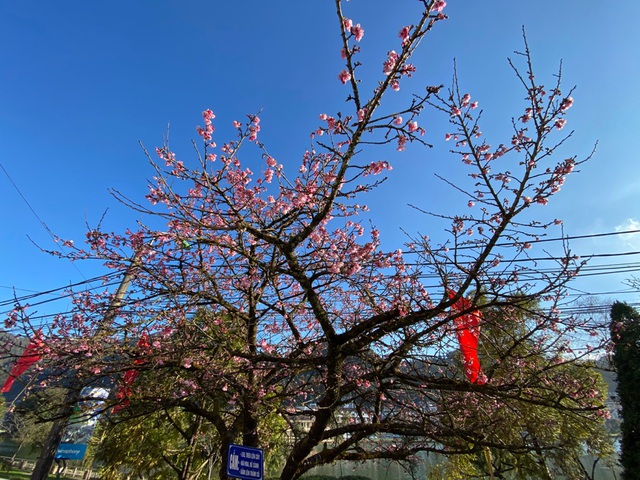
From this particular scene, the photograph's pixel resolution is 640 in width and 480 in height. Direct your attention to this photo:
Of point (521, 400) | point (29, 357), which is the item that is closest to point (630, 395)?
point (521, 400)

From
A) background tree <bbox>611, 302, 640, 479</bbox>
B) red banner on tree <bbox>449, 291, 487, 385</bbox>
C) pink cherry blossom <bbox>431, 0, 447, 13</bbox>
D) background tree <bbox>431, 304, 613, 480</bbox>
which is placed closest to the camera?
pink cherry blossom <bbox>431, 0, 447, 13</bbox>

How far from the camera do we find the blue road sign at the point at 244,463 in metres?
4.23

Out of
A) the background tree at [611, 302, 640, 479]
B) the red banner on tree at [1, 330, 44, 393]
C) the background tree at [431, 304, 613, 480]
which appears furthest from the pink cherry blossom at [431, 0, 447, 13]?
the background tree at [611, 302, 640, 479]

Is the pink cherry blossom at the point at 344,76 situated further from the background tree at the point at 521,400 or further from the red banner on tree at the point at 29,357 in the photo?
the red banner on tree at the point at 29,357

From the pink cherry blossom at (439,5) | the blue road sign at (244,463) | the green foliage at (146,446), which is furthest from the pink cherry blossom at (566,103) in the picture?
the green foliage at (146,446)

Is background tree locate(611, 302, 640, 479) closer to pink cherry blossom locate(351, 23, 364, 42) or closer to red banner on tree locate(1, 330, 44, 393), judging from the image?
pink cherry blossom locate(351, 23, 364, 42)

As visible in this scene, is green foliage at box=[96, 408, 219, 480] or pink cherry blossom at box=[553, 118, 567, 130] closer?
pink cherry blossom at box=[553, 118, 567, 130]

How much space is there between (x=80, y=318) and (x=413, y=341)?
17.2 ft

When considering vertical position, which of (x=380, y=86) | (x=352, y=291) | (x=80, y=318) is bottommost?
(x=80, y=318)

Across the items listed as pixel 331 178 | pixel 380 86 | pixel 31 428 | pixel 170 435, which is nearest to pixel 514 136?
pixel 380 86

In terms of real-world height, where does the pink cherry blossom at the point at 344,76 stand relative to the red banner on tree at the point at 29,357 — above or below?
above

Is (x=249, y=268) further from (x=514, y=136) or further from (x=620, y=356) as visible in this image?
(x=620, y=356)

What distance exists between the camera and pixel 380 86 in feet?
11.3

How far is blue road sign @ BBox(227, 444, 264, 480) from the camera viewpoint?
4.23m
